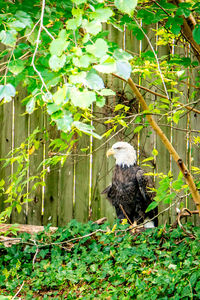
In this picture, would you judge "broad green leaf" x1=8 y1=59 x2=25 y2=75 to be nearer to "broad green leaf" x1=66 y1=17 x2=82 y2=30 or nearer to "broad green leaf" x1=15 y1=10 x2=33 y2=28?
"broad green leaf" x1=15 y1=10 x2=33 y2=28

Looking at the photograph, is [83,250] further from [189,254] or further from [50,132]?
[50,132]

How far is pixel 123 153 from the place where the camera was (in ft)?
10.8

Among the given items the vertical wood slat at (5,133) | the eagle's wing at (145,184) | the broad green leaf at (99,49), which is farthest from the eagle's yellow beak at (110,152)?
the broad green leaf at (99,49)

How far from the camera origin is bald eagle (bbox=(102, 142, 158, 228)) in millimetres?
3275

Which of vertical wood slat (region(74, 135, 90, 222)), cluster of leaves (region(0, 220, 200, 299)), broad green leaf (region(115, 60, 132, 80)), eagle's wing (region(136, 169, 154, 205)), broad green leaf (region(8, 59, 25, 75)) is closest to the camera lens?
broad green leaf (region(115, 60, 132, 80))

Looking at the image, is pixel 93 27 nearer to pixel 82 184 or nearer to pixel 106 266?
pixel 106 266

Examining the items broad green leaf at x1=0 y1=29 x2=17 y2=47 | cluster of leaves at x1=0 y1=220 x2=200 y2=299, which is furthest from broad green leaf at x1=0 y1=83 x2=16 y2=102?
cluster of leaves at x1=0 y1=220 x2=200 y2=299

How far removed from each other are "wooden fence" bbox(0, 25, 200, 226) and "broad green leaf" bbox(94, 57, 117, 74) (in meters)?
2.49

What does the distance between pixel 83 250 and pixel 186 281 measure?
1012 millimetres

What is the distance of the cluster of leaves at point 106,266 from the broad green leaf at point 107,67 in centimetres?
155

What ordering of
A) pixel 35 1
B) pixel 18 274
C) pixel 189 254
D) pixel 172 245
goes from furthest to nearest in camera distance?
pixel 18 274
pixel 172 245
pixel 189 254
pixel 35 1

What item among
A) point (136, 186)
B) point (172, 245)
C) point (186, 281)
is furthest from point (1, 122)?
point (186, 281)

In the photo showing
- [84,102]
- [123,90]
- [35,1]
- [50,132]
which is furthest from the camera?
[50,132]

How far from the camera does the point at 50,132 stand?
12.2ft
